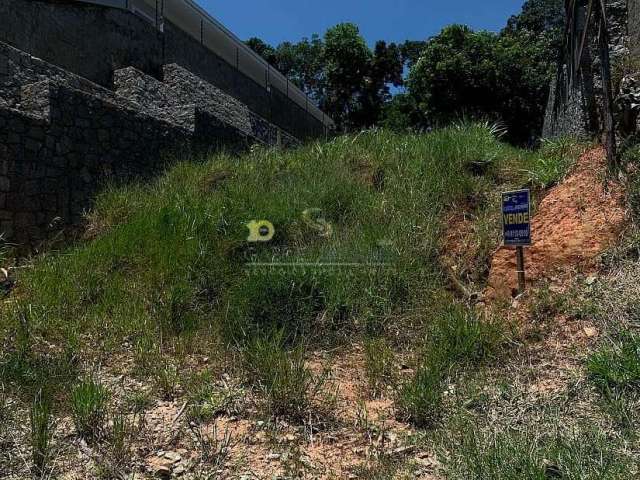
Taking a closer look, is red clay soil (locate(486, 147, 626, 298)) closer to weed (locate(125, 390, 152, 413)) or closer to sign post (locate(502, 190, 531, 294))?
sign post (locate(502, 190, 531, 294))

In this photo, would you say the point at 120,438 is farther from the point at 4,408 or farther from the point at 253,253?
Answer: the point at 253,253

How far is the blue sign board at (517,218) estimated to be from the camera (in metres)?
3.76

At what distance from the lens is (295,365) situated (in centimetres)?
324

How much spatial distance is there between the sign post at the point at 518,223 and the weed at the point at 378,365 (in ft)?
3.84

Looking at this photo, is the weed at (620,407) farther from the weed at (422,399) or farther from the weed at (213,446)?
the weed at (213,446)

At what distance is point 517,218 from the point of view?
12.6 feet

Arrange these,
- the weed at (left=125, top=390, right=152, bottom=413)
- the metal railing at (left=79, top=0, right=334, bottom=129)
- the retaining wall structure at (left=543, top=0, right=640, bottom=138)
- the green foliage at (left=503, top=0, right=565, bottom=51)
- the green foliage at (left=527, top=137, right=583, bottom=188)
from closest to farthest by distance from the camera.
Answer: the weed at (left=125, top=390, right=152, bottom=413) < the retaining wall structure at (left=543, top=0, right=640, bottom=138) < the green foliage at (left=527, top=137, right=583, bottom=188) < the metal railing at (left=79, top=0, right=334, bottom=129) < the green foliage at (left=503, top=0, right=565, bottom=51)

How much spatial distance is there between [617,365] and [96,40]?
9435 millimetres

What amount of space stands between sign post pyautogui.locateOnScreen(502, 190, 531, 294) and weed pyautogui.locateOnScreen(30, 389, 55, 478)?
314 cm

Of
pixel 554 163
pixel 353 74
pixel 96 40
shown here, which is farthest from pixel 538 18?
pixel 554 163

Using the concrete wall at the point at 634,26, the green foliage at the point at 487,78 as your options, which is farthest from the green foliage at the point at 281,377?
the green foliage at the point at 487,78

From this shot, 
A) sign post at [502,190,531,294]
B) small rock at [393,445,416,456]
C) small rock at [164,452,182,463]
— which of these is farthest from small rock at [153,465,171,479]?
sign post at [502,190,531,294]

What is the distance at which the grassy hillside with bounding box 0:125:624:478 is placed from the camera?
9.76 ft

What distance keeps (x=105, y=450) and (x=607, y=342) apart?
9.07 ft
